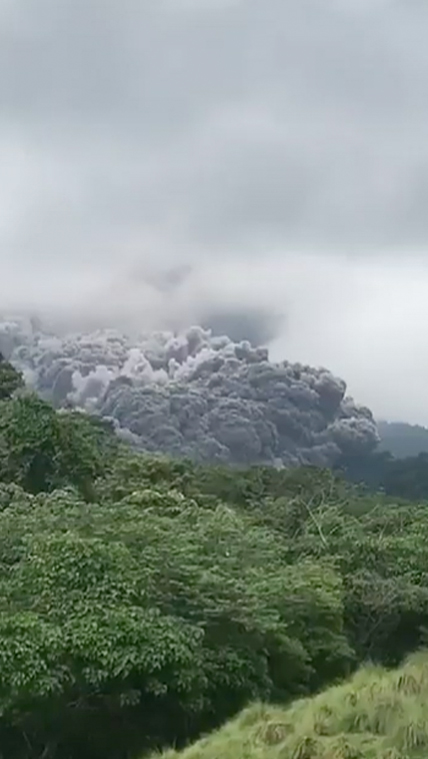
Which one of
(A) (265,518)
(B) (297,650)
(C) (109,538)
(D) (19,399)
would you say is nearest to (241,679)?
(B) (297,650)

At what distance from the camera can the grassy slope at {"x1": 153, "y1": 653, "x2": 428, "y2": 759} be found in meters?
6.01

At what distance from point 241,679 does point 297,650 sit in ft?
3.71

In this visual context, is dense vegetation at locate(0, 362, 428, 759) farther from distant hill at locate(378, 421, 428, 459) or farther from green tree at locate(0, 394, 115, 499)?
distant hill at locate(378, 421, 428, 459)

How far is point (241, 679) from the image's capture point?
37.2ft

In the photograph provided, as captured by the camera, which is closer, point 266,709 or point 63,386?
point 266,709

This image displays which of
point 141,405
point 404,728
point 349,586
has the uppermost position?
point 141,405

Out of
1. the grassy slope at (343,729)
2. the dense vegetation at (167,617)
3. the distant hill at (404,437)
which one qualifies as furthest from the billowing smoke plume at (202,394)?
the grassy slope at (343,729)

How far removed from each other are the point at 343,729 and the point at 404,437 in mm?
91559

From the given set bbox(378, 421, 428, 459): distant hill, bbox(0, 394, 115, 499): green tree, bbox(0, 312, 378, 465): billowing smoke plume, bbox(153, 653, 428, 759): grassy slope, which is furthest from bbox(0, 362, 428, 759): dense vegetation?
bbox(378, 421, 428, 459): distant hill

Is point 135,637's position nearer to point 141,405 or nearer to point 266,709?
point 266,709

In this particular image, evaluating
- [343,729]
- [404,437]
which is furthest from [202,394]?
[343,729]

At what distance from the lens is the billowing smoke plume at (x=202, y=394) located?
2287 inches

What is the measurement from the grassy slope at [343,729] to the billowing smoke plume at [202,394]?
46618 mm

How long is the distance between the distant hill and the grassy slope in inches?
3331
